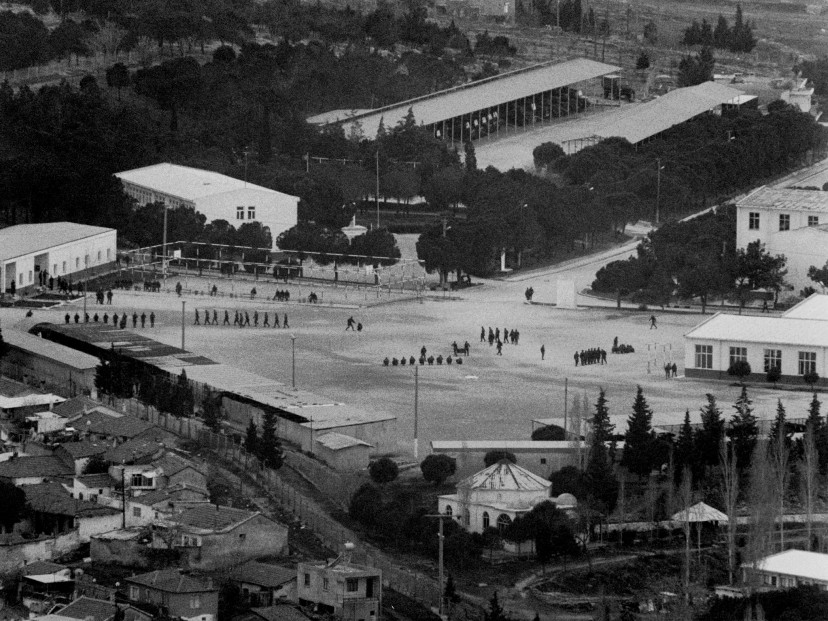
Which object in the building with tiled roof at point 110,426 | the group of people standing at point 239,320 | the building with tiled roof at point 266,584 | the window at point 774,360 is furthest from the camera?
the group of people standing at point 239,320

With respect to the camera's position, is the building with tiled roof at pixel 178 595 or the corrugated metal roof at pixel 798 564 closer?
the building with tiled roof at pixel 178 595

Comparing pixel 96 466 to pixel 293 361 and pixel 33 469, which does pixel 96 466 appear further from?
pixel 293 361

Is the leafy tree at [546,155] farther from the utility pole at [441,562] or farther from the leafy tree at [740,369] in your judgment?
the utility pole at [441,562]

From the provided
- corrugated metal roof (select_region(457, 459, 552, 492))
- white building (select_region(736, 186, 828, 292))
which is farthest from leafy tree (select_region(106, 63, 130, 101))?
corrugated metal roof (select_region(457, 459, 552, 492))

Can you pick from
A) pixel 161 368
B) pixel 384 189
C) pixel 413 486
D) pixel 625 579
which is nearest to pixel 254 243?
pixel 384 189

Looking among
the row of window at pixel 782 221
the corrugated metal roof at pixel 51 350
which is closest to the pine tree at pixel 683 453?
the corrugated metal roof at pixel 51 350

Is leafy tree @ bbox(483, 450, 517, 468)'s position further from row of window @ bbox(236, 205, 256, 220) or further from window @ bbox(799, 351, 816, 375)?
row of window @ bbox(236, 205, 256, 220)

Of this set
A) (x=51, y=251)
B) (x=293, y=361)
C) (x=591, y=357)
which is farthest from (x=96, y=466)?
(x=51, y=251)
